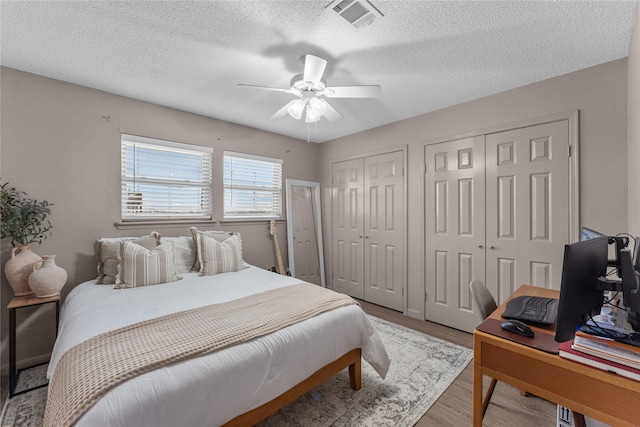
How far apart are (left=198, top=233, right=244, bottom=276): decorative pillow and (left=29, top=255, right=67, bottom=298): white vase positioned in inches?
41.9

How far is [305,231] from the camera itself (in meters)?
4.32

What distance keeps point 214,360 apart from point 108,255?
184 centimetres

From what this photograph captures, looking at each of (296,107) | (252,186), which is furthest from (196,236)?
(296,107)

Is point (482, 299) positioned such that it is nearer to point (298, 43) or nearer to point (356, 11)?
point (356, 11)

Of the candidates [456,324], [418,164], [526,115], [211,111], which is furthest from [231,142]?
[456,324]

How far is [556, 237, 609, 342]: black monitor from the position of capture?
92 cm

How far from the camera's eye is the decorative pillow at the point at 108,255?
2361 mm

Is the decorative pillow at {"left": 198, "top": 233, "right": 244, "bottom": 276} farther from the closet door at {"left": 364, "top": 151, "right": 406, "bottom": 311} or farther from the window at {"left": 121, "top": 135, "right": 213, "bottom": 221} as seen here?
the closet door at {"left": 364, "top": 151, "right": 406, "bottom": 311}

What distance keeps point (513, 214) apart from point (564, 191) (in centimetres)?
42

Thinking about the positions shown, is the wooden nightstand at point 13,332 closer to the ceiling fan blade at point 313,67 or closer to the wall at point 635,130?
the ceiling fan blade at point 313,67

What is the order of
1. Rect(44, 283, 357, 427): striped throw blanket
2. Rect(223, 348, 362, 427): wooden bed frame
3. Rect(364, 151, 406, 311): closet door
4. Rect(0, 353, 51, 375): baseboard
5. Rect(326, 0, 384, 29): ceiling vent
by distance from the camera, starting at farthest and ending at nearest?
1. Rect(364, 151, 406, 311): closet door
2. Rect(0, 353, 51, 375): baseboard
3. Rect(326, 0, 384, 29): ceiling vent
4. Rect(223, 348, 362, 427): wooden bed frame
5. Rect(44, 283, 357, 427): striped throw blanket

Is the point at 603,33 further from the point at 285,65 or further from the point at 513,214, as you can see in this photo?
the point at 285,65

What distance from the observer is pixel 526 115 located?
251 cm

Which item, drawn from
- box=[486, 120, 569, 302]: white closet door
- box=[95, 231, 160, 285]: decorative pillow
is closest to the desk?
box=[486, 120, 569, 302]: white closet door
